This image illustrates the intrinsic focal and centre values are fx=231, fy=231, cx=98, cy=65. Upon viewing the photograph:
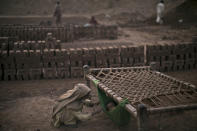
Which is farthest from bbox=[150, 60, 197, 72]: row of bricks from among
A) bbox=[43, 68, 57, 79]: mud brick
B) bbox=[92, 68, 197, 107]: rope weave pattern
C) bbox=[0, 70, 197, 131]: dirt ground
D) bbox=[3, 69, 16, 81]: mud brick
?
bbox=[3, 69, 16, 81]: mud brick

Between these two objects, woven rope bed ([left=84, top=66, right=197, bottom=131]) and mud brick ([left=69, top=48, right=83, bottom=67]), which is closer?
A: woven rope bed ([left=84, top=66, right=197, bottom=131])

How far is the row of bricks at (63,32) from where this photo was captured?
12312 mm

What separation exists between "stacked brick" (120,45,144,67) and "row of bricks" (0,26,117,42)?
19.9 feet

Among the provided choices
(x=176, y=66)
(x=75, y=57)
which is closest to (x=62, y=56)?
(x=75, y=57)

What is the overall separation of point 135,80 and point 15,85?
3762 mm

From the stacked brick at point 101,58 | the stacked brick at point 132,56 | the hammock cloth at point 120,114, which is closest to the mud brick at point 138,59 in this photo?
the stacked brick at point 132,56

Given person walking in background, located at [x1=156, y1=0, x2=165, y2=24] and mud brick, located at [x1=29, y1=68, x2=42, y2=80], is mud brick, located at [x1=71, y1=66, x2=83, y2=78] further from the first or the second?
person walking in background, located at [x1=156, y1=0, x2=165, y2=24]

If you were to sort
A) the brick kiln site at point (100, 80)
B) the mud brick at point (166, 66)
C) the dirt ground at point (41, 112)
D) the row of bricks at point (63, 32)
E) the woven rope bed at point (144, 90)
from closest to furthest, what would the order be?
the woven rope bed at point (144, 90) → the brick kiln site at point (100, 80) → the dirt ground at point (41, 112) → the mud brick at point (166, 66) → the row of bricks at point (63, 32)

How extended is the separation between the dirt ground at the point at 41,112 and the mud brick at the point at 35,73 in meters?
0.19

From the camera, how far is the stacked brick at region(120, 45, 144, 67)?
7.33 meters

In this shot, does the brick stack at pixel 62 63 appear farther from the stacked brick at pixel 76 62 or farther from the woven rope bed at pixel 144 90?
the woven rope bed at pixel 144 90

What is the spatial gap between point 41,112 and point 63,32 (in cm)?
807

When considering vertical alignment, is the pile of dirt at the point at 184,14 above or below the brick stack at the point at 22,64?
above

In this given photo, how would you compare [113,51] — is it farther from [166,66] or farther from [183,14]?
[183,14]
